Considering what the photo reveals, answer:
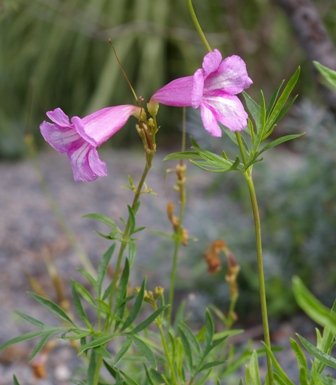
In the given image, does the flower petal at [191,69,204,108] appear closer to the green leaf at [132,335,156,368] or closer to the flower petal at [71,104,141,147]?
the flower petal at [71,104,141,147]

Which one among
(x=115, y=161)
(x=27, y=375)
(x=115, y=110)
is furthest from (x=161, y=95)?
(x=115, y=161)

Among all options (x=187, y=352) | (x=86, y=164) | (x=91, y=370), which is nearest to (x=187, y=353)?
(x=187, y=352)

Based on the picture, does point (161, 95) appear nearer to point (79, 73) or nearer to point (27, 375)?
point (27, 375)

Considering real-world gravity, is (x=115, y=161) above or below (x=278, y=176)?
below

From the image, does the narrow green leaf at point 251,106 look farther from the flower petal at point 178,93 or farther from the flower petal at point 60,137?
the flower petal at point 60,137

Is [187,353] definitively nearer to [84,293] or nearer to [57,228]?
[84,293]

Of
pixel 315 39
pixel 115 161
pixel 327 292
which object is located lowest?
pixel 115 161

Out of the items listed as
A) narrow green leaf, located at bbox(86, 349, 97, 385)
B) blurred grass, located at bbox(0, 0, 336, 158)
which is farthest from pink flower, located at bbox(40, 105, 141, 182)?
blurred grass, located at bbox(0, 0, 336, 158)

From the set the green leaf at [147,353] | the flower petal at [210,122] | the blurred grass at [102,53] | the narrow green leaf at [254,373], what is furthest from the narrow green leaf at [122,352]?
the blurred grass at [102,53]
